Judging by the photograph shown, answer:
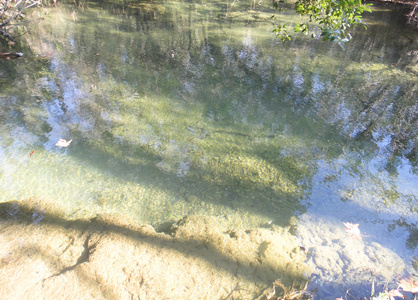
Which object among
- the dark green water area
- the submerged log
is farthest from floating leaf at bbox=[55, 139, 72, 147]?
the submerged log

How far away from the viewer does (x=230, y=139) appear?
355 cm

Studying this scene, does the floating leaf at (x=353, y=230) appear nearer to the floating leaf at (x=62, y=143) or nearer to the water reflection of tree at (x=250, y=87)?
the water reflection of tree at (x=250, y=87)

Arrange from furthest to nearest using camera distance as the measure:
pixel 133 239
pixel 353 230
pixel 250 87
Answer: pixel 250 87, pixel 353 230, pixel 133 239

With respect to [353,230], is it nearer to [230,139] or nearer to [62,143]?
[230,139]

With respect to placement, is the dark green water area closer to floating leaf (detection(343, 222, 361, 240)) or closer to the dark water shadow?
A: floating leaf (detection(343, 222, 361, 240))

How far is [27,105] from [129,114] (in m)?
1.60

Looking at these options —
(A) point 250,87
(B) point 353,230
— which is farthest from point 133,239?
(A) point 250,87

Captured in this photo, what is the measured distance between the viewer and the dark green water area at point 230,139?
256cm

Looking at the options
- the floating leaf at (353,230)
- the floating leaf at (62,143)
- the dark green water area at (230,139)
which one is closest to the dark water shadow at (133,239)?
the dark green water area at (230,139)

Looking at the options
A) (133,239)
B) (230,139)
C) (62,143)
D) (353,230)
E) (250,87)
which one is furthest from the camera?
(250,87)

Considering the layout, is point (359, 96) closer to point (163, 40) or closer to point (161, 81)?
point (161, 81)

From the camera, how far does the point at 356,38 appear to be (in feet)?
25.9

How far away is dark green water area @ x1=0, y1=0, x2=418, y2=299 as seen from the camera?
256 centimetres

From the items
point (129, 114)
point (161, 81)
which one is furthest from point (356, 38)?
point (129, 114)
